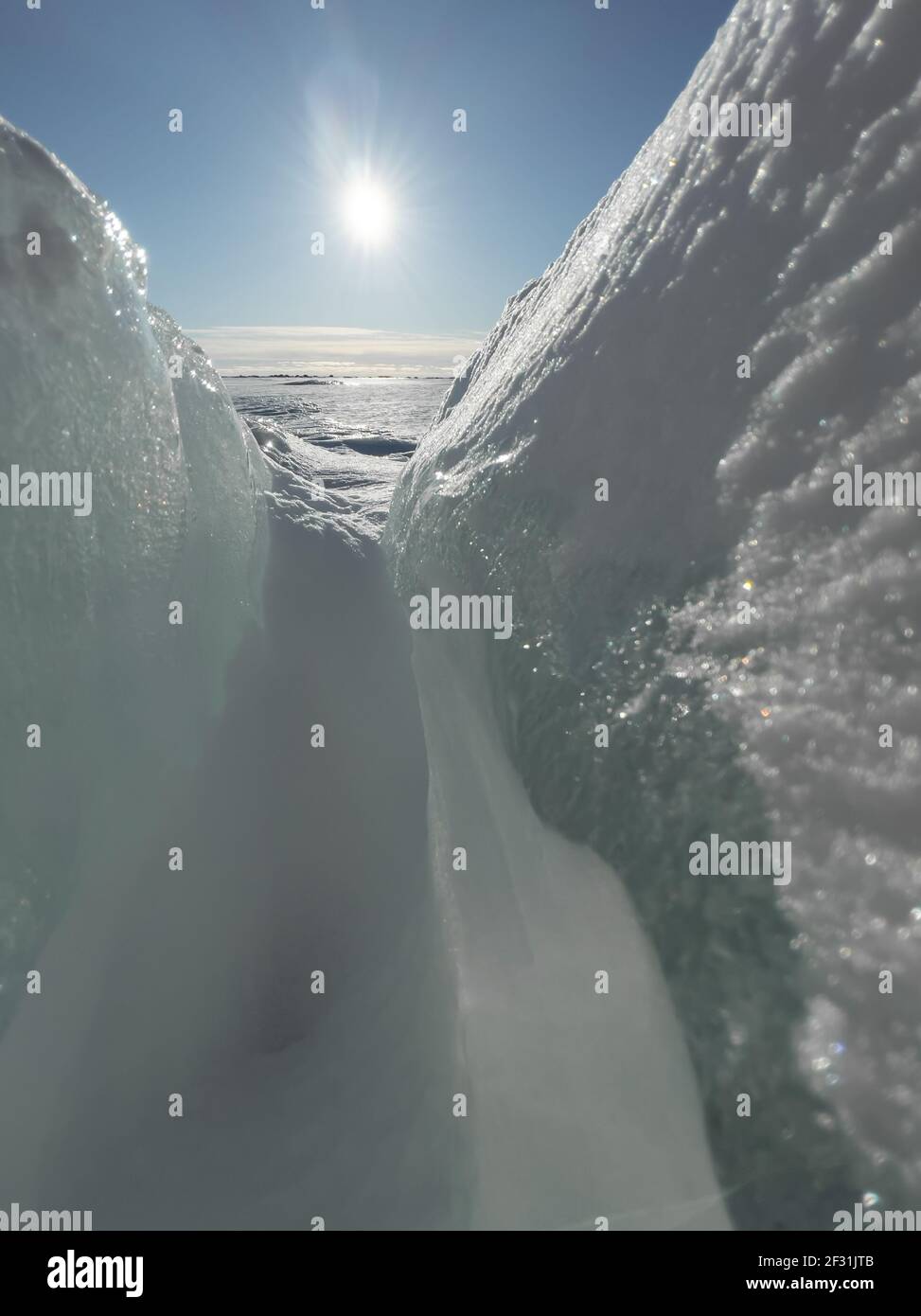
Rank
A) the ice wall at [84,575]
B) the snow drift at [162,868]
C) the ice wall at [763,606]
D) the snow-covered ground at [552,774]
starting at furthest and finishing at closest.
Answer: the ice wall at [84,575], the snow drift at [162,868], the snow-covered ground at [552,774], the ice wall at [763,606]

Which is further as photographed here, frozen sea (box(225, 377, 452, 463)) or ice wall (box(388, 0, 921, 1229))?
frozen sea (box(225, 377, 452, 463))

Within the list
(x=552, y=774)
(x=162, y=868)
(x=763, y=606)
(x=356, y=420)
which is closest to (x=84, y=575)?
(x=162, y=868)

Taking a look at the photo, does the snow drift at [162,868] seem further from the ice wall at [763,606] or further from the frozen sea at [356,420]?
the frozen sea at [356,420]

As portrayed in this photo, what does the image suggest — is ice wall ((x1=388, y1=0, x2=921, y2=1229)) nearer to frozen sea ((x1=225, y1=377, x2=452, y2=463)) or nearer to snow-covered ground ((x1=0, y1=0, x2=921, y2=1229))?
snow-covered ground ((x1=0, y1=0, x2=921, y2=1229))

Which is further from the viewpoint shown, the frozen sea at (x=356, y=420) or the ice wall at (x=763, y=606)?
the frozen sea at (x=356, y=420)

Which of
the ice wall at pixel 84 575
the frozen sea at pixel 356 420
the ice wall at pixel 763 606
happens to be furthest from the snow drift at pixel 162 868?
the frozen sea at pixel 356 420

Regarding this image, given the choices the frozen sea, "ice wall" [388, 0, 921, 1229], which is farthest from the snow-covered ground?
the frozen sea

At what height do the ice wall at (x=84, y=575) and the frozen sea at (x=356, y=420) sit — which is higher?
the frozen sea at (x=356, y=420)
